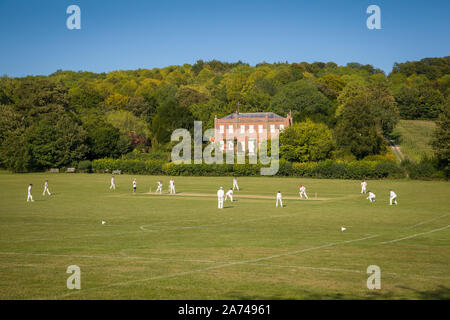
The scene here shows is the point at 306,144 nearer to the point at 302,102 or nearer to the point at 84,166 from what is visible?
the point at 84,166

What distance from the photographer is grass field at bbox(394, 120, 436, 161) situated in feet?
352

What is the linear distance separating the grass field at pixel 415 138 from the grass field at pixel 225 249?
62.9 metres

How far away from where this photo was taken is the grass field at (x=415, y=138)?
352 feet

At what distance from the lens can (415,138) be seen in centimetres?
12325

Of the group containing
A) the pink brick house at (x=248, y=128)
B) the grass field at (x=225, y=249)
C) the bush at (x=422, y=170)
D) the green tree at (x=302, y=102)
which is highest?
the green tree at (x=302, y=102)

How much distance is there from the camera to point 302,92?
Result: 141625 mm

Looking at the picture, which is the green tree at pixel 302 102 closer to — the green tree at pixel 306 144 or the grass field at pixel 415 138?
the grass field at pixel 415 138

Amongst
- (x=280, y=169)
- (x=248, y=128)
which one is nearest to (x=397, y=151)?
(x=248, y=128)

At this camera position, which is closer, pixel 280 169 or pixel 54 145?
pixel 280 169

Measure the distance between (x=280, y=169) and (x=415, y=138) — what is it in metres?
53.0

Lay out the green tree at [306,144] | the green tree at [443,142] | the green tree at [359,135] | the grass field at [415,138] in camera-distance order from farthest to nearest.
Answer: the grass field at [415,138]
the green tree at [359,135]
the green tree at [306,144]
the green tree at [443,142]

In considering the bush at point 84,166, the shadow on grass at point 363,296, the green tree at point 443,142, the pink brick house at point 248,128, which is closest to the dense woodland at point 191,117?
the green tree at point 443,142

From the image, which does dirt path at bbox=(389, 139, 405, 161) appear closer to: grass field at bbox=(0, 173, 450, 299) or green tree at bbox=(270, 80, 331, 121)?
green tree at bbox=(270, 80, 331, 121)
